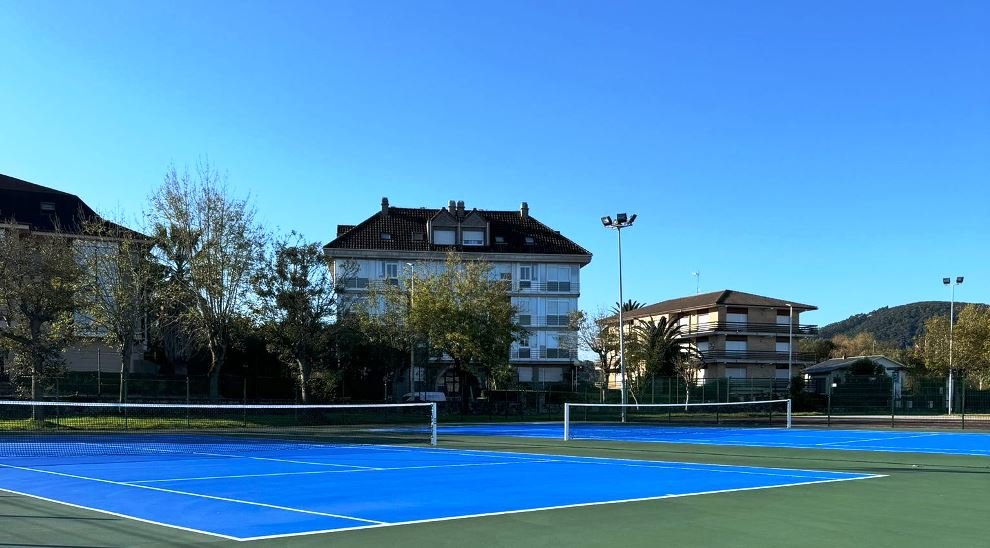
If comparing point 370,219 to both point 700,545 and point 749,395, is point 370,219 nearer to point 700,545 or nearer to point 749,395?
point 749,395

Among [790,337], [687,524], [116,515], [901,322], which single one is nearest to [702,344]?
[790,337]

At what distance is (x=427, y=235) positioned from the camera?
7331 cm

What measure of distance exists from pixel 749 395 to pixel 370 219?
3508cm

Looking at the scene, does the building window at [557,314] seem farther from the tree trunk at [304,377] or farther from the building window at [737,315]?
the tree trunk at [304,377]

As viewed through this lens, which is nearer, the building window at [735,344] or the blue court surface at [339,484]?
the blue court surface at [339,484]

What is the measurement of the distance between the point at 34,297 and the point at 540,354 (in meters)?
46.9

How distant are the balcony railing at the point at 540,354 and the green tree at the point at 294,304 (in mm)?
35736

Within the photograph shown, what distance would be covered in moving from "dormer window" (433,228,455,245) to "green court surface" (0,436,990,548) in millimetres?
59450

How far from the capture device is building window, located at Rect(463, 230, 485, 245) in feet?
243

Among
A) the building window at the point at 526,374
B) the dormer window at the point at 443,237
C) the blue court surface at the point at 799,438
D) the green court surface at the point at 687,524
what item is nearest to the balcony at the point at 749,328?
the building window at the point at 526,374

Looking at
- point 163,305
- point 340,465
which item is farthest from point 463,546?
point 163,305

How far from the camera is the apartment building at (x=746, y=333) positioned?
278ft

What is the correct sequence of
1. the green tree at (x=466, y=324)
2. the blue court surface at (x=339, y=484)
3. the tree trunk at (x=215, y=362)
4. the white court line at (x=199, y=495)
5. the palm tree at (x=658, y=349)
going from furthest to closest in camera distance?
the palm tree at (x=658, y=349), the green tree at (x=466, y=324), the tree trunk at (x=215, y=362), the blue court surface at (x=339, y=484), the white court line at (x=199, y=495)

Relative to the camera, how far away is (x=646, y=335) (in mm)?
72500
